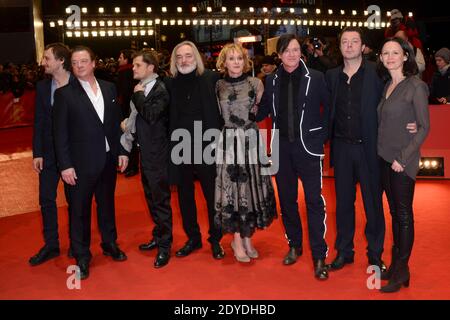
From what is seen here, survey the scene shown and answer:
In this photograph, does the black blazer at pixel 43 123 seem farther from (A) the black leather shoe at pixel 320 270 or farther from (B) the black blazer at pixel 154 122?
(A) the black leather shoe at pixel 320 270

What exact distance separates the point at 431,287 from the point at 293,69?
5.81 feet

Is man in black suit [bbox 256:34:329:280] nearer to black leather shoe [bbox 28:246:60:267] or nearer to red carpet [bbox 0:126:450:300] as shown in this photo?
red carpet [bbox 0:126:450:300]

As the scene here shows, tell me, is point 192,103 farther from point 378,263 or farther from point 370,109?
point 378,263

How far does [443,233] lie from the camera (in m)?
4.85

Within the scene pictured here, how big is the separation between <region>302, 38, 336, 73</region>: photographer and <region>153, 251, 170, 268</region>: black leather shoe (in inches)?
161

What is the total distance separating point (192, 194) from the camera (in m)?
4.55

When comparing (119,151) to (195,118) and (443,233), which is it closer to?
(195,118)

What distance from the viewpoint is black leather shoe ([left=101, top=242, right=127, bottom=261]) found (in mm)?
4543

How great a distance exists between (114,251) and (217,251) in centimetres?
85

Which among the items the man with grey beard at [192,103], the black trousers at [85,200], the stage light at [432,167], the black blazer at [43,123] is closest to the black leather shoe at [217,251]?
the man with grey beard at [192,103]

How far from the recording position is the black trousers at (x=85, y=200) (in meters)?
4.21

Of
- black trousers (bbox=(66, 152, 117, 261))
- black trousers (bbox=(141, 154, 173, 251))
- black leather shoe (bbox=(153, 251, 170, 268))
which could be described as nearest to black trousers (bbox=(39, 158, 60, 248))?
black trousers (bbox=(66, 152, 117, 261))

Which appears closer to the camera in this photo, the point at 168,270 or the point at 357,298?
the point at 357,298

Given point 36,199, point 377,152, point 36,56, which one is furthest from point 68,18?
point 377,152
